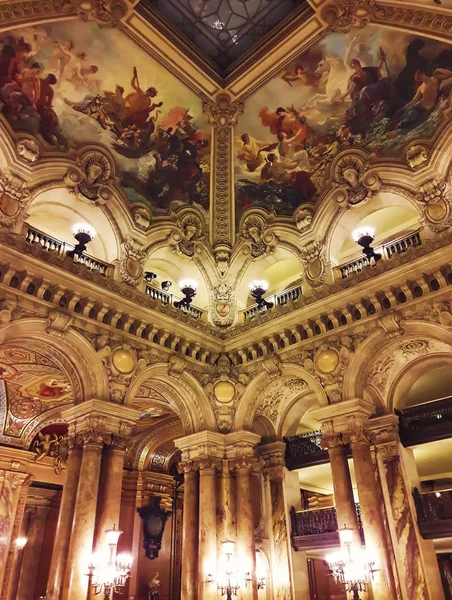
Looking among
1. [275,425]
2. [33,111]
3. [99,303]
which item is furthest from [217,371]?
[33,111]

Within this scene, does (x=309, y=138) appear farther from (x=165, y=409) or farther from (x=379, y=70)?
(x=165, y=409)

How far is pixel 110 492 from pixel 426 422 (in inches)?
324

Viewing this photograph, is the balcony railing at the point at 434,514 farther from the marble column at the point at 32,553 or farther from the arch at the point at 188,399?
the marble column at the point at 32,553

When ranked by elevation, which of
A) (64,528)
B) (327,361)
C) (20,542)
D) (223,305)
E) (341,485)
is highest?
(223,305)

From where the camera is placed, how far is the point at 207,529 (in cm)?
1308

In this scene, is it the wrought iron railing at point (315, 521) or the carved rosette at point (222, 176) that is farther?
the carved rosette at point (222, 176)

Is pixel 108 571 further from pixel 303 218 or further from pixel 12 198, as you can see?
pixel 303 218

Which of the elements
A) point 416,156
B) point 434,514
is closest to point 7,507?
point 434,514

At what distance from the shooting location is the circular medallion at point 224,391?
14.8 meters

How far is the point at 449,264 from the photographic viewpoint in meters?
11.6

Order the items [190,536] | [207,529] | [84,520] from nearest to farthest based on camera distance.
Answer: [84,520], [207,529], [190,536]

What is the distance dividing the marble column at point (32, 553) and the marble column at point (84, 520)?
9.71 meters

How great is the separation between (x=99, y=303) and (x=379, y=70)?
10.1 metres

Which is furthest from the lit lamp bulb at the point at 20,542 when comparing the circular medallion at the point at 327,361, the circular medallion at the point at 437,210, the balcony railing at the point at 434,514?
the circular medallion at the point at 437,210
